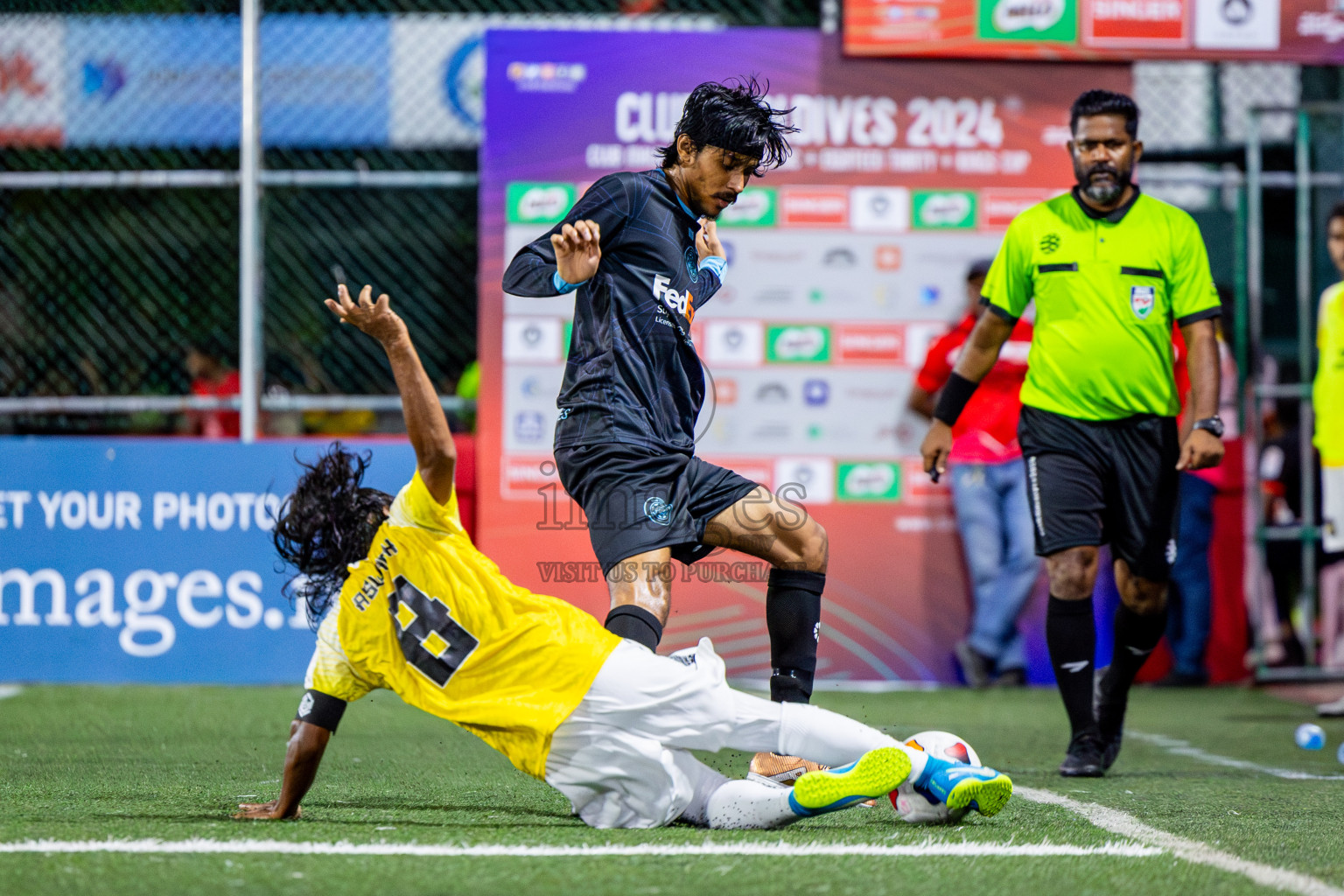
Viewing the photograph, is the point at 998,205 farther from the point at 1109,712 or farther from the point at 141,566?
the point at 141,566

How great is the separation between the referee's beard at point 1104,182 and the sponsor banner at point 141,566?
3.65m

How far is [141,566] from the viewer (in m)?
7.35

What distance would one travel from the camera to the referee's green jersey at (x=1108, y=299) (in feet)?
16.0

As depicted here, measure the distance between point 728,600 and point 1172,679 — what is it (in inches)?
92.5

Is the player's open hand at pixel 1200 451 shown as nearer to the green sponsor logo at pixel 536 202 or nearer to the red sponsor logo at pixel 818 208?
the red sponsor logo at pixel 818 208

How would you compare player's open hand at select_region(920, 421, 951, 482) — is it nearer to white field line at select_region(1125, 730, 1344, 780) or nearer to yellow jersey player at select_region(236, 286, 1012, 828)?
white field line at select_region(1125, 730, 1344, 780)

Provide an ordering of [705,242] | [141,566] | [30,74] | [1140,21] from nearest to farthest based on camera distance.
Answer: [705,242] < [141,566] < [1140,21] < [30,74]

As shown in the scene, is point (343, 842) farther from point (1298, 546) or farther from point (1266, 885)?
point (1298, 546)

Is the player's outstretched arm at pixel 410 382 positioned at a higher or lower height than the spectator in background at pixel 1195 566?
higher

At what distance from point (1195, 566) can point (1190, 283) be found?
317 centimetres

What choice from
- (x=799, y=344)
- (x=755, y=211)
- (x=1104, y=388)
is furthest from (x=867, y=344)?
(x=1104, y=388)

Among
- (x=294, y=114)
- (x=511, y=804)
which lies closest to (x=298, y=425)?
(x=294, y=114)

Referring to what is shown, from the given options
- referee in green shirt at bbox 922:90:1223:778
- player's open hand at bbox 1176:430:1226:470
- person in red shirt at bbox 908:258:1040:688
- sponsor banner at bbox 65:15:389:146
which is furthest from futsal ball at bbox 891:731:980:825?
sponsor banner at bbox 65:15:389:146

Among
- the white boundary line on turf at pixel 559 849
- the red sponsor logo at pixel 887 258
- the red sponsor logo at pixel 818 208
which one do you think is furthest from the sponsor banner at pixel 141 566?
the white boundary line on turf at pixel 559 849
